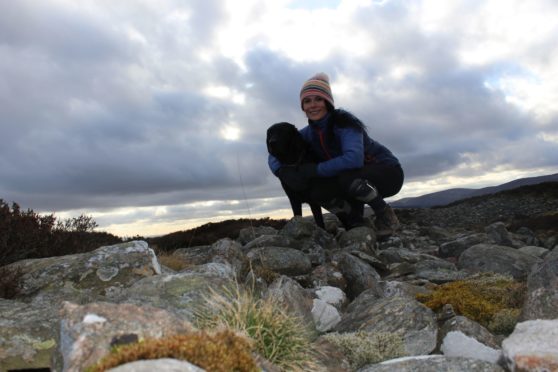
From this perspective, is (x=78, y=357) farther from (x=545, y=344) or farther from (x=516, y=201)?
(x=516, y=201)

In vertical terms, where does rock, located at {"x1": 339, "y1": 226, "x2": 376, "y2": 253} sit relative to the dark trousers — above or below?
below

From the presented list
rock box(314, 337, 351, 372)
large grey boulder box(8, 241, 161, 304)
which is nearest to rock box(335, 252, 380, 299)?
large grey boulder box(8, 241, 161, 304)

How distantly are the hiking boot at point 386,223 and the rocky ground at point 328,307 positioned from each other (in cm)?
307

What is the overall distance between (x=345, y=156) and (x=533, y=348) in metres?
6.86

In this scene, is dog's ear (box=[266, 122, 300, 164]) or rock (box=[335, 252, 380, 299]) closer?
rock (box=[335, 252, 380, 299])

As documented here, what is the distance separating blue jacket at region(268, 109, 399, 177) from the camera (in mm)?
10180

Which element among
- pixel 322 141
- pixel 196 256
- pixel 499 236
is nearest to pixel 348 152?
pixel 322 141

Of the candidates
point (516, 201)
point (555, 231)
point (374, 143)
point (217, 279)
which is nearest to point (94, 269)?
point (217, 279)

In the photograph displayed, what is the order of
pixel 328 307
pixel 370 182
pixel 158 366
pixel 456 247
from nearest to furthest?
1. pixel 158 366
2. pixel 328 307
3. pixel 370 182
4. pixel 456 247

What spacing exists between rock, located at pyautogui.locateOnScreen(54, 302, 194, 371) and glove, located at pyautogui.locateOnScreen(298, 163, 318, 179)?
7.87 metres

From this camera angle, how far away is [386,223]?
1239 cm

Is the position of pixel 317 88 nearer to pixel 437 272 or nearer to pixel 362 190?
pixel 362 190

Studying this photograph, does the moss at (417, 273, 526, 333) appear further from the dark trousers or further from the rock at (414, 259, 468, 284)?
the dark trousers

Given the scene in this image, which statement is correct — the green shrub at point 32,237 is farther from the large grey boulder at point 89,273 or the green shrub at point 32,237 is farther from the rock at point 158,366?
the rock at point 158,366
